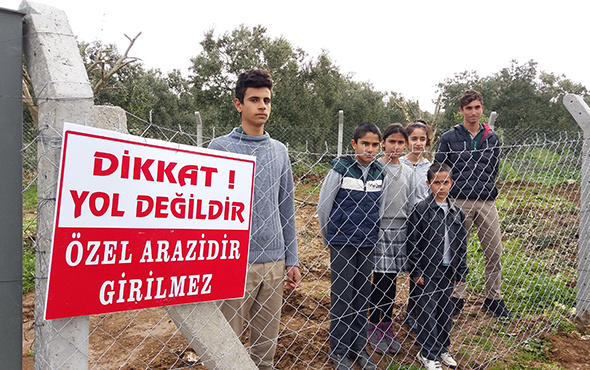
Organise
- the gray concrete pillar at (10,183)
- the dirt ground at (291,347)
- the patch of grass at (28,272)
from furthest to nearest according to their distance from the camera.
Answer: the patch of grass at (28,272) < the dirt ground at (291,347) < the gray concrete pillar at (10,183)

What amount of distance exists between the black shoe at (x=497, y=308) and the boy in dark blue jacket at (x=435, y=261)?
1.00m

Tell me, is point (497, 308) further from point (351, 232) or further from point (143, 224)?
point (143, 224)

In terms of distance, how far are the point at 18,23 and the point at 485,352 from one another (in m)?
3.43

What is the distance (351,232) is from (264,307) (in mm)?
796

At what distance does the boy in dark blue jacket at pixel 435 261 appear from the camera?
283 cm

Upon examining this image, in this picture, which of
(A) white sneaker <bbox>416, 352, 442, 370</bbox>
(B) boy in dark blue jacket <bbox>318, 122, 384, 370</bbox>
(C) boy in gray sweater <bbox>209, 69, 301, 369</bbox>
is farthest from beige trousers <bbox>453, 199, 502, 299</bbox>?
(C) boy in gray sweater <bbox>209, 69, 301, 369</bbox>

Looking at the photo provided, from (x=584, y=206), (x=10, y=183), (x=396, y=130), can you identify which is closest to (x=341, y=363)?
(x=396, y=130)

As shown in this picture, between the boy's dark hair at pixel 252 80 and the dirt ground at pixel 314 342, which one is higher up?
the boy's dark hair at pixel 252 80

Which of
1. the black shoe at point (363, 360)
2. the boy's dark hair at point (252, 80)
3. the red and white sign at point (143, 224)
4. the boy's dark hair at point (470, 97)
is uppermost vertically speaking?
the boy's dark hair at point (470, 97)

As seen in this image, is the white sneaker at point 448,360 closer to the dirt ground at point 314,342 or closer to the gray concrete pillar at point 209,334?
the dirt ground at point 314,342

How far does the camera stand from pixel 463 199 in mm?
3600

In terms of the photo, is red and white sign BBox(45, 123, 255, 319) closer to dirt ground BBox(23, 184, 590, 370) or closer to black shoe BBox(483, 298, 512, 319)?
dirt ground BBox(23, 184, 590, 370)

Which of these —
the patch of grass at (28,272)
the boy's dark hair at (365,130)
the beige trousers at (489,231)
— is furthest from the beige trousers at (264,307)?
the patch of grass at (28,272)

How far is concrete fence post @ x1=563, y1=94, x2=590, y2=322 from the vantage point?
332cm
